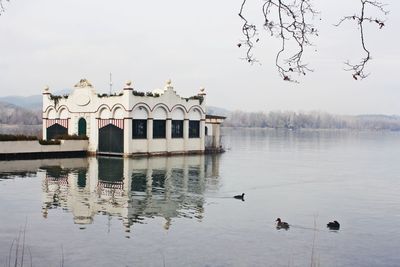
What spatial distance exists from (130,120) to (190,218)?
1126 inches

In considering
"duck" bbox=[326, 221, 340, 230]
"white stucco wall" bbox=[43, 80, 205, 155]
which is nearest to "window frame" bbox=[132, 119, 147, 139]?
"white stucco wall" bbox=[43, 80, 205, 155]

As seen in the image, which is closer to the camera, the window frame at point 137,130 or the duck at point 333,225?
the duck at point 333,225

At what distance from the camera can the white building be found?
49.7 metres

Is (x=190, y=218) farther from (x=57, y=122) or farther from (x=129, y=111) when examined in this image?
(x=57, y=122)

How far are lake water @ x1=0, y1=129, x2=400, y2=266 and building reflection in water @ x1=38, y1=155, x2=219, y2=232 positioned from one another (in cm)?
6

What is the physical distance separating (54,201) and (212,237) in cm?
963

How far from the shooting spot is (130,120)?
48969mm

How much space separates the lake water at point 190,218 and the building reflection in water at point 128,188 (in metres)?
0.06

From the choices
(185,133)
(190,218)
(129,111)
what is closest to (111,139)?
(129,111)

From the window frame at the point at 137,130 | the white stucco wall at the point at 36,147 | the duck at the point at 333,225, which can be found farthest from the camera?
the window frame at the point at 137,130

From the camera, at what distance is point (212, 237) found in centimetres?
1830

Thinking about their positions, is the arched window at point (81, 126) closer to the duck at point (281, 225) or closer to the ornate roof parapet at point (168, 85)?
the ornate roof parapet at point (168, 85)

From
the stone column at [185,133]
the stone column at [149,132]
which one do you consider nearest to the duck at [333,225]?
the stone column at [149,132]

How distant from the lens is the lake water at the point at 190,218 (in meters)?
16.0
